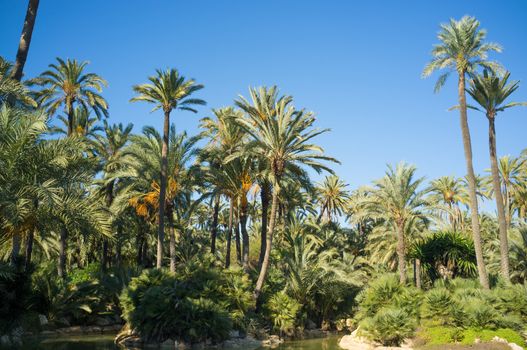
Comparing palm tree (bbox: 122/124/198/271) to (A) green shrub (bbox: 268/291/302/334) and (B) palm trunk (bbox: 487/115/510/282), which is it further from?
(B) palm trunk (bbox: 487/115/510/282)

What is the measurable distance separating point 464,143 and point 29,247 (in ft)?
75.1

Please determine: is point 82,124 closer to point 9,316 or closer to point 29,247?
point 29,247

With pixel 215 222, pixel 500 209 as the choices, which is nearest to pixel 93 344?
pixel 215 222

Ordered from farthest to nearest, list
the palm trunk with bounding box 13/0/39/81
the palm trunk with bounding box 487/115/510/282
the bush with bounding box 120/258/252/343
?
the palm trunk with bounding box 487/115/510/282, the bush with bounding box 120/258/252/343, the palm trunk with bounding box 13/0/39/81

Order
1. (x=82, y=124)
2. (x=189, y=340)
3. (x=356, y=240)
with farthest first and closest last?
1. (x=356, y=240)
2. (x=82, y=124)
3. (x=189, y=340)

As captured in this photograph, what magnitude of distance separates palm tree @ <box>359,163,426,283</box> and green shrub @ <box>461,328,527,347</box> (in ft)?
30.8

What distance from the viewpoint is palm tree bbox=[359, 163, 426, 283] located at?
91.4 ft

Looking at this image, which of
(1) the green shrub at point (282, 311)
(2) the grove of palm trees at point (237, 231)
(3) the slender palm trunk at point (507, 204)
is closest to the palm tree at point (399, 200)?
(2) the grove of palm trees at point (237, 231)

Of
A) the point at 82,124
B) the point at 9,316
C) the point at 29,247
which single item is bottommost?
the point at 9,316

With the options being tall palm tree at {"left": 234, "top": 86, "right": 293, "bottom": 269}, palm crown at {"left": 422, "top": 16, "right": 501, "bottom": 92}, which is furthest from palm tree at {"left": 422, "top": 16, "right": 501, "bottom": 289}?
tall palm tree at {"left": 234, "top": 86, "right": 293, "bottom": 269}

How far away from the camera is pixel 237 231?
31.4 meters

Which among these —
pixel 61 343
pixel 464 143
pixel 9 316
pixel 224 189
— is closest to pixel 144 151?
pixel 224 189

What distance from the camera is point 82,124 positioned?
3272 cm

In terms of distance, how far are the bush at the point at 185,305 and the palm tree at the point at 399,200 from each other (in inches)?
428
